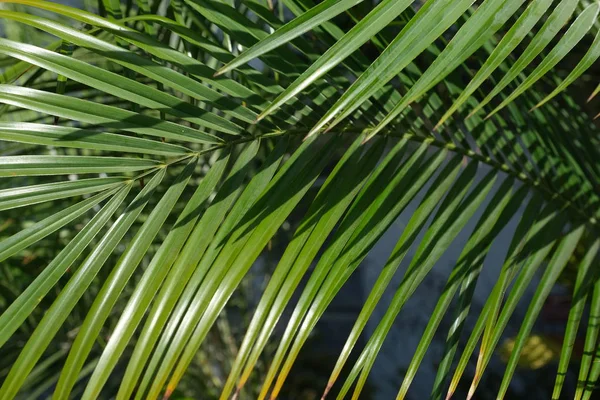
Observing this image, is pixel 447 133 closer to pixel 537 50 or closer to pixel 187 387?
pixel 537 50

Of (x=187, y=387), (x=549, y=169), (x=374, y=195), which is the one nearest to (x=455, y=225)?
(x=374, y=195)

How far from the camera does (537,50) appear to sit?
1.89 feet

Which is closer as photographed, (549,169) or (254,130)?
(254,130)

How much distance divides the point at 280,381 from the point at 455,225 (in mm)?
284

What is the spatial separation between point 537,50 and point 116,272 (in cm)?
44

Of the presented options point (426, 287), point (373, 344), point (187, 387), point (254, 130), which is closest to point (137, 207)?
point (254, 130)

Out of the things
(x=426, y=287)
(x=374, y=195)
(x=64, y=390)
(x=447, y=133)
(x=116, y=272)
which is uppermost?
(x=426, y=287)

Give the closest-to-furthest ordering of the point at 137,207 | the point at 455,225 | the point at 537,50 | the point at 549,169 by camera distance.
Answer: the point at 537,50 < the point at 137,207 < the point at 455,225 < the point at 549,169

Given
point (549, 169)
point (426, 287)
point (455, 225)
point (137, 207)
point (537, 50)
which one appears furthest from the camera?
point (426, 287)

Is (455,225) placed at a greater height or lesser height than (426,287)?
lesser

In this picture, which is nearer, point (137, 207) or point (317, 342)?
point (137, 207)

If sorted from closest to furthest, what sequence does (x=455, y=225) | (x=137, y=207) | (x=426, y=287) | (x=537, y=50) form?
(x=537, y=50) < (x=137, y=207) < (x=455, y=225) < (x=426, y=287)

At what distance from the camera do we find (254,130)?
795 mm

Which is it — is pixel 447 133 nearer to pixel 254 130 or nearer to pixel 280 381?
pixel 254 130
